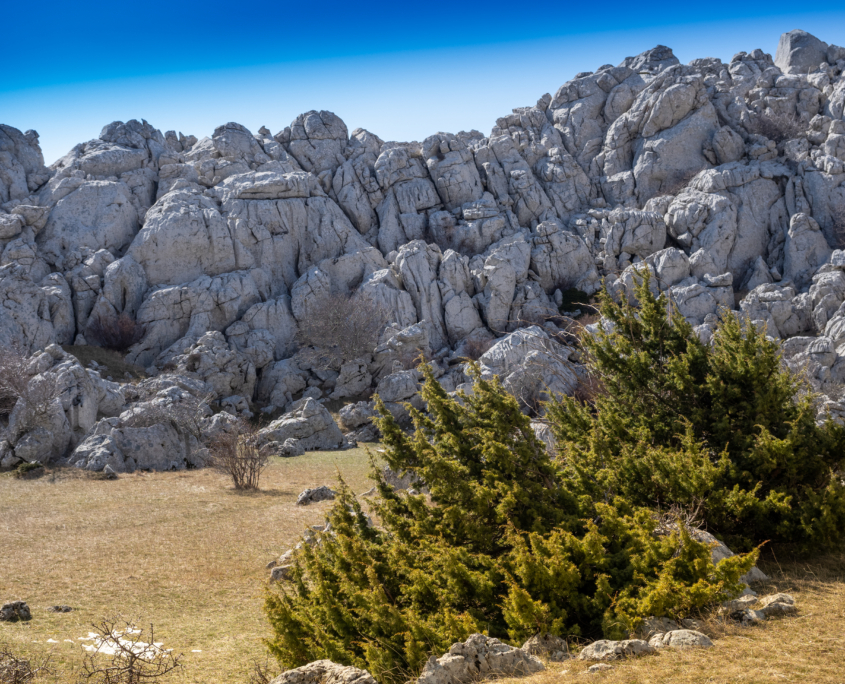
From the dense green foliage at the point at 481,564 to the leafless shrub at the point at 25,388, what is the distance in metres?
28.9

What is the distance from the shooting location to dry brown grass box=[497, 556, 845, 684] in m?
6.69

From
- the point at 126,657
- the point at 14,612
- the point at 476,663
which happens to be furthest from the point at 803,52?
the point at 14,612

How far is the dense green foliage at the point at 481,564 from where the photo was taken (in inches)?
329

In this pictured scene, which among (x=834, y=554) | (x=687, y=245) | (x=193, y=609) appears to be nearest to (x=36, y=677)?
(x=193, y=609)

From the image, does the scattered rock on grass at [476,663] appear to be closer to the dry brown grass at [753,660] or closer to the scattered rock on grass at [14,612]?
the dry brown grass at [753,660]

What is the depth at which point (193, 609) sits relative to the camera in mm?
14102

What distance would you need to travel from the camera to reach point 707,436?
13.4m

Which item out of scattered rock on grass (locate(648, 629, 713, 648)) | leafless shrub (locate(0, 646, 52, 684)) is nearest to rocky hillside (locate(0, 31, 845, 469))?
leafless shrub (locate(0, 646, 52, 684))

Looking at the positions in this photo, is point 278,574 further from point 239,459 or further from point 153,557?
point 239,459

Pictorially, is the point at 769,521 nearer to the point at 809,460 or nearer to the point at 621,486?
the point at 809,460

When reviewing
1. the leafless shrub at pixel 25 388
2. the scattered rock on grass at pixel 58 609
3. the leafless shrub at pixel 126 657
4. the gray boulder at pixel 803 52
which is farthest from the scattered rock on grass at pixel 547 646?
the gray boulder at pixel 803 52

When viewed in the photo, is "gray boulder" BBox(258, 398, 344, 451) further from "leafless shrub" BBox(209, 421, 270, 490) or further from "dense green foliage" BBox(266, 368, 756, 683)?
"dense green foliage" BBox(266, 368, 756, 683)

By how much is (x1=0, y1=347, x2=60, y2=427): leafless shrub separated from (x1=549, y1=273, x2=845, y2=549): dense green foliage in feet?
101

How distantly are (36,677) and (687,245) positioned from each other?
63967 mm
